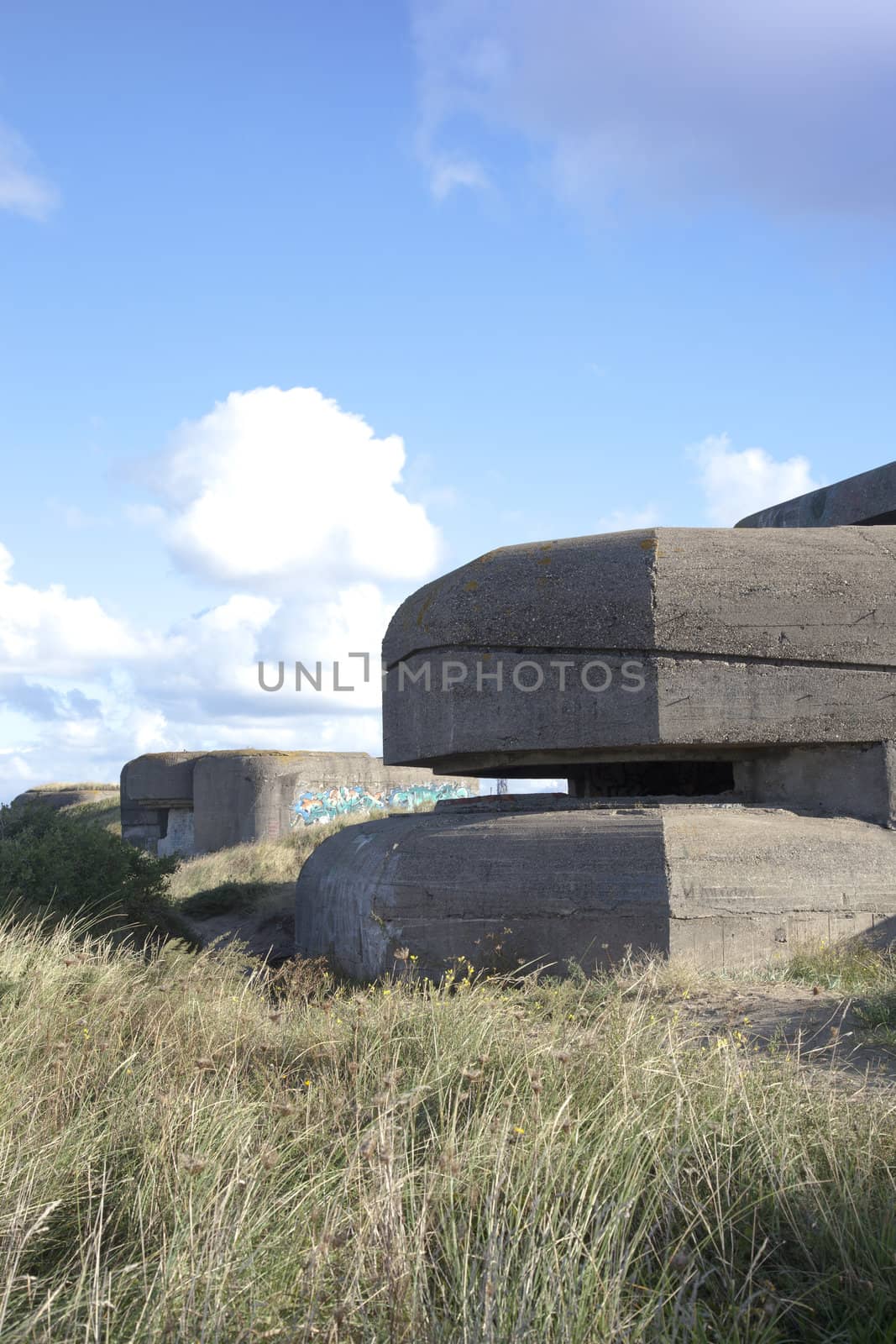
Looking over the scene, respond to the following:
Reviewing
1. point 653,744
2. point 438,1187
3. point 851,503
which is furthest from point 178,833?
point 438,1187

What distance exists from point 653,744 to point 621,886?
89cm

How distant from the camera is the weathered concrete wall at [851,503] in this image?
26.5 ft

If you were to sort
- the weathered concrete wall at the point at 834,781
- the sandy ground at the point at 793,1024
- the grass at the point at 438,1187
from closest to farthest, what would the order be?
1. the grass at the point at 438,1187
2. the sandy ground at the point at 793,1024
3. the weathered concrete wall at the point at 834,781

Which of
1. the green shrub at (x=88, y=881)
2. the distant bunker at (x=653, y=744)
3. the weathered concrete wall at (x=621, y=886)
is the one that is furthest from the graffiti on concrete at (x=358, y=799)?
the weathered concrete wall at (x=621, y=886)

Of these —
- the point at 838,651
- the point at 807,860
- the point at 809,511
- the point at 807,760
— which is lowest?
the point at 807,860

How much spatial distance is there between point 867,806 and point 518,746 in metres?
2.04

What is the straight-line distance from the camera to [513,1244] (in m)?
2.12

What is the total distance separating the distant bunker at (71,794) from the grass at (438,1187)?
2382 cm

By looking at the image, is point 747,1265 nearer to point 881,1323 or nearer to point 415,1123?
point 881,1323

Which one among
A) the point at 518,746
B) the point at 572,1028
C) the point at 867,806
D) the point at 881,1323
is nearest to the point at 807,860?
the point at 867,806

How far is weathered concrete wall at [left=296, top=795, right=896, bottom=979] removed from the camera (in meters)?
5.60

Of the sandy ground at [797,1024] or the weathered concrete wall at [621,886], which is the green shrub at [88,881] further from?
the sandy ground at [797,1024]

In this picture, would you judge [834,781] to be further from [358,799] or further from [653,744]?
[358,799]

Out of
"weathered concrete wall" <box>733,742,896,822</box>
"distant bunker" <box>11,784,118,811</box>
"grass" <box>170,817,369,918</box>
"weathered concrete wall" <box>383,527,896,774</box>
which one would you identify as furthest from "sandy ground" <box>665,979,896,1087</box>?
"distant bunker" <box>11,784,118,811</box>
